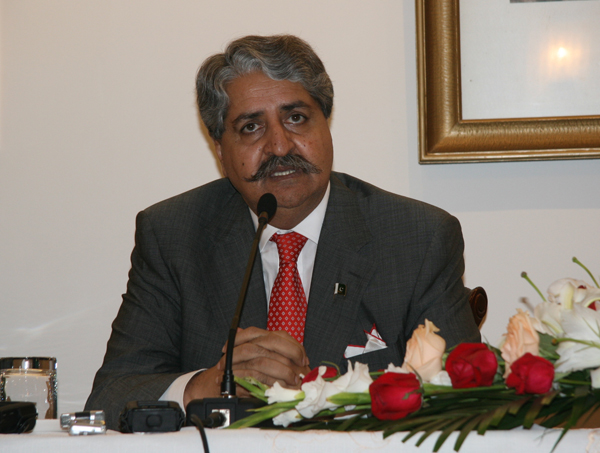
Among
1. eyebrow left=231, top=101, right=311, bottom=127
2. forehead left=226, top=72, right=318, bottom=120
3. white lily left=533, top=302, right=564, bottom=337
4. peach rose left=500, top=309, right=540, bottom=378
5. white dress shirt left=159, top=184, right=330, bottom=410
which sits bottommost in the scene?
peach rose left=500, top=309, right=540, bottom=378

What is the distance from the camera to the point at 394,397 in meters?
0.88

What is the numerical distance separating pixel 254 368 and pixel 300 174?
2.25ft

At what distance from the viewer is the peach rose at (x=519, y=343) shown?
2.94 feet

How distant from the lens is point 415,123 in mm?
2566

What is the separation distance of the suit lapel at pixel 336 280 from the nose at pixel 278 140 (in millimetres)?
266

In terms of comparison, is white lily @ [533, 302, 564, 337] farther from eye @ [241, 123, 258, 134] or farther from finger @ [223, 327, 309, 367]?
eye @ [241, 123, 258, 134]

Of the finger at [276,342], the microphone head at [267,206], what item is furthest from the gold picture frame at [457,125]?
the finger at [276,342]

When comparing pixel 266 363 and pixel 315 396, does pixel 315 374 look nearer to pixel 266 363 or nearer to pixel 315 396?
pixel 315 396

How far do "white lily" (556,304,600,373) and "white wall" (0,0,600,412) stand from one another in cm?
170

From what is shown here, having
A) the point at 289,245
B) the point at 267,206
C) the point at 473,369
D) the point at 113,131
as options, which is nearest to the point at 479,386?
the point at 473,369

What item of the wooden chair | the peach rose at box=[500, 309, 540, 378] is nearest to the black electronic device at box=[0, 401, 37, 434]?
the peach rose at box=[500, 309, 540, 378]

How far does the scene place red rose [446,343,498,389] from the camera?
0.89 m

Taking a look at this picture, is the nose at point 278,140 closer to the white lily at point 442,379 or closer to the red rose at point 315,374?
the red rose at point 315,374

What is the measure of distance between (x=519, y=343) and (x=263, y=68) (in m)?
A: 1.44
